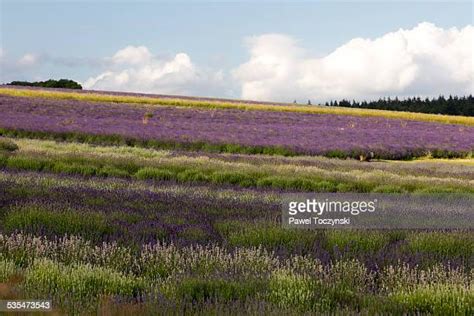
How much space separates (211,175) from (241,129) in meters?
15.6

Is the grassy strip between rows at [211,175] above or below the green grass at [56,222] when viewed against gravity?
below

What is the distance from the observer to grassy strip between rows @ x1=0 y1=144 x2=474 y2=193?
48.4ft

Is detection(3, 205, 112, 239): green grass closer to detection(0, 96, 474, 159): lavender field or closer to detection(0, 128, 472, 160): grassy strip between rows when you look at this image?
detection(0, 128, 472, 160): grassy strip between rows

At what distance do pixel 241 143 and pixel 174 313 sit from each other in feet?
72.6

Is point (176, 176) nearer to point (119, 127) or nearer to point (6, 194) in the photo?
point (6, 194)

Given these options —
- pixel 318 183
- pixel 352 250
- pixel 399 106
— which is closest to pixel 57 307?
pixel 352 250

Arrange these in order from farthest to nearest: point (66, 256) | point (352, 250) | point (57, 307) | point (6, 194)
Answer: point (6, 194)
point (352, 250)
point (66, 256)
point (57, 307)

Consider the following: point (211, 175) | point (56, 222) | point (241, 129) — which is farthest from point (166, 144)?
point (56, 222)

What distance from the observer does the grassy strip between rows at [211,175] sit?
14.8 m

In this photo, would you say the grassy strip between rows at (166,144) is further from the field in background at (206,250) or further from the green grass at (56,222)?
the green grass at (56,222)

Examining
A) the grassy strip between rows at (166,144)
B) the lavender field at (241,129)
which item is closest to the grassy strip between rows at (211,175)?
the grassy strip between rows at (166,144)

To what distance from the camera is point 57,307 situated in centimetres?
418

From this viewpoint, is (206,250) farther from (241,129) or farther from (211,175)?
(241,129)

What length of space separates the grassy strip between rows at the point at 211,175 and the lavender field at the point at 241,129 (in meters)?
9.45
